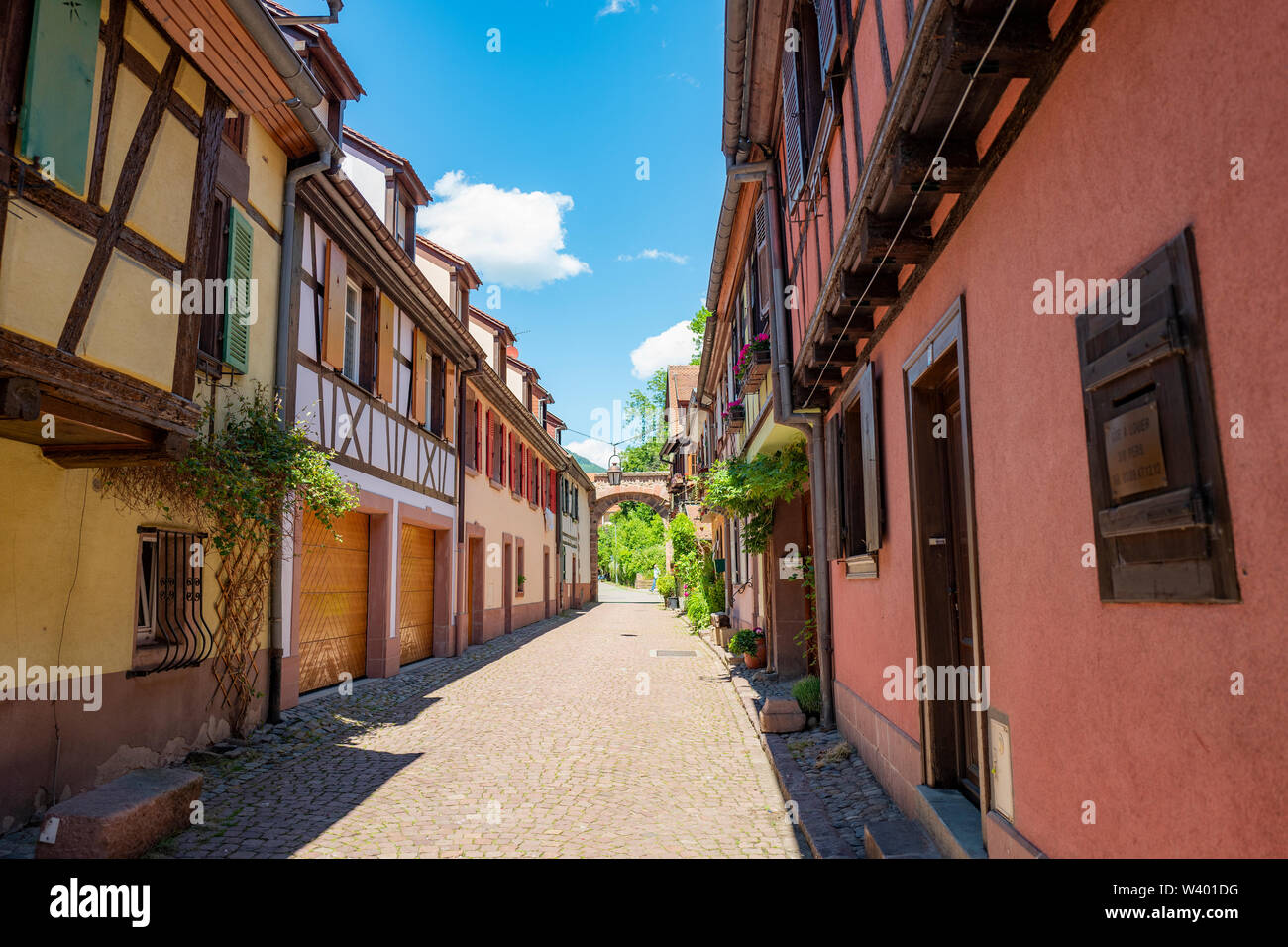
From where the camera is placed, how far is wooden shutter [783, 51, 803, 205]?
20.5 ft

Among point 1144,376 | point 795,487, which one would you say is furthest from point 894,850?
point 795,487

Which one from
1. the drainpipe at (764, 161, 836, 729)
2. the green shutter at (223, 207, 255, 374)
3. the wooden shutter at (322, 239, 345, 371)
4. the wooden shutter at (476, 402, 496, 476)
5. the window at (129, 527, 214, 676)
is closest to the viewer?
the window at (129, 527, 214, 676)

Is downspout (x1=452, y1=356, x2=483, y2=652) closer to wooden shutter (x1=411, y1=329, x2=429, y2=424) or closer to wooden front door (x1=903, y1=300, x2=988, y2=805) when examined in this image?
wooden shutter (x1=411, y1=329, x2=429, y2=424)

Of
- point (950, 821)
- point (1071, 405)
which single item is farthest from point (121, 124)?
point (950, 821)

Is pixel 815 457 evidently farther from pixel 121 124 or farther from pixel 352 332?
pixel 352 332

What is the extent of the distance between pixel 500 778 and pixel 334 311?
5450mm

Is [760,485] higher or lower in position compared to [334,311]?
lower

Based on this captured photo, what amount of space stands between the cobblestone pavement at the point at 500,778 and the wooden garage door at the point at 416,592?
1.75m

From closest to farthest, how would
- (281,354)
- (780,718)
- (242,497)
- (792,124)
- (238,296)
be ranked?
(242,497) → (792,124) → (238,296) → (780,718) → (281,354)

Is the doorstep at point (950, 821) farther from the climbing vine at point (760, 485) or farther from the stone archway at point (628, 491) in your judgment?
the stone archway at point (628, 491)

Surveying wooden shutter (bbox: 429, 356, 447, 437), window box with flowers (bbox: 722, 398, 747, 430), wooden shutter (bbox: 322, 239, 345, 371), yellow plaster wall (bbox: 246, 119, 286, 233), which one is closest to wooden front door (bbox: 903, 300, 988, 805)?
yellow plaster wall (bbox: 246, 119, 286, 233)

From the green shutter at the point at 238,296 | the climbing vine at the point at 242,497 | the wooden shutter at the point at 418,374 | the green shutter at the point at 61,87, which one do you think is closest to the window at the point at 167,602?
the climbing vine at the point at 242,497

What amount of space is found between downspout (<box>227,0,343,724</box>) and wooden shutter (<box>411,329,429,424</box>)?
3906mm

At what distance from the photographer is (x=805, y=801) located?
483 centimetres
